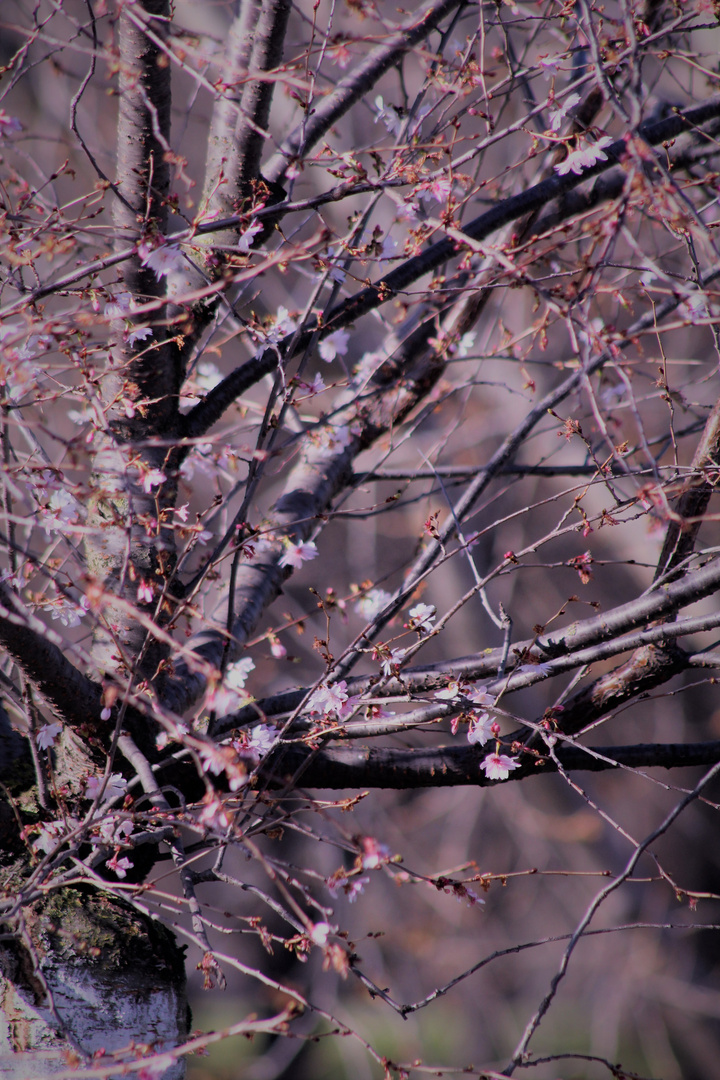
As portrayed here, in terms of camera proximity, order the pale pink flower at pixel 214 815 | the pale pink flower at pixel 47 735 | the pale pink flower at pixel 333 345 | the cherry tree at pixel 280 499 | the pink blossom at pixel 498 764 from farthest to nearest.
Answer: the pale pink flower at pixel 333 345 → the pale pink flower at pixel 47 735 → the pink blossom at pixel 498 764 → the cherry tree at pixel 280 499 → the pale pink flower at pixel 214 815

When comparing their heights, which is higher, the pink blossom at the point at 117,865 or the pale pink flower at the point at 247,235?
the pale pink flower at the point at 247,235

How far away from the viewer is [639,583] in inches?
342

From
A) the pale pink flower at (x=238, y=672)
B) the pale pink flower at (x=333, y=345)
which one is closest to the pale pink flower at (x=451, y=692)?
the pale pink flower at (x=238, y=672)

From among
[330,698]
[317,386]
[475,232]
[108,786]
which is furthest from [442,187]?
[108,786]

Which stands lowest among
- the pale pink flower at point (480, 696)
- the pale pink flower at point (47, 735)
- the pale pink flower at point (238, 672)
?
the pale pink flower at point (480, 696)

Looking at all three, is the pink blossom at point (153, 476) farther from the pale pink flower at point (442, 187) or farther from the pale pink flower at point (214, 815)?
the pale pink flower at point (442, 187)

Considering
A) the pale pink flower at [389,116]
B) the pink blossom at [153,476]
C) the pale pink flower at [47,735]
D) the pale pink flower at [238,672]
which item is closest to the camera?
the pink blossom at [153,476]

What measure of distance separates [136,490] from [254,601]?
57cm

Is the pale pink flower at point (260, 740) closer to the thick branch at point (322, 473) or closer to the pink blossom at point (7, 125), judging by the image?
the thick branch at point (322, 473)

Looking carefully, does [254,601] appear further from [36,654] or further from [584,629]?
[584,629]

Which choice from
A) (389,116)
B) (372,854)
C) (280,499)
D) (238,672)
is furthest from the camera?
(280,499)

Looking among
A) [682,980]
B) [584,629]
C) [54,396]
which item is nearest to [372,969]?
[682,980]

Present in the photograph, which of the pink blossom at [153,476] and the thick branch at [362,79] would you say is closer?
the pink blossom at [153,476]

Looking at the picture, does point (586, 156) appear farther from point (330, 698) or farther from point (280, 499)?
point (330, 698)
